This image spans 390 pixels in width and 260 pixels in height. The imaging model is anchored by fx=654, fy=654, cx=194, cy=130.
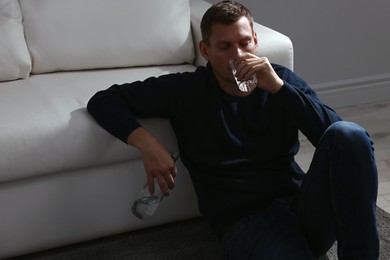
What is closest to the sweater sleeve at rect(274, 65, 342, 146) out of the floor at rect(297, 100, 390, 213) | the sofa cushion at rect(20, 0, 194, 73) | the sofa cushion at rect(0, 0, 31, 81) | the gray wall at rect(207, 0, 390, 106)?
the floor at rect(297, 100, 390, 213)

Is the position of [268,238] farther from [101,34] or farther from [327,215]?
[101,34]

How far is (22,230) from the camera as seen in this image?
5.97 ft

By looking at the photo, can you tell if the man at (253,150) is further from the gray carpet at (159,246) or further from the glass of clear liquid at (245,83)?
the gray carpet at (159,246)

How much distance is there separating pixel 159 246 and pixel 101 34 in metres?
0.76

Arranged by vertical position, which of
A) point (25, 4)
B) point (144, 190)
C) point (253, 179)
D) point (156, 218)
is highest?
point (25, 4)

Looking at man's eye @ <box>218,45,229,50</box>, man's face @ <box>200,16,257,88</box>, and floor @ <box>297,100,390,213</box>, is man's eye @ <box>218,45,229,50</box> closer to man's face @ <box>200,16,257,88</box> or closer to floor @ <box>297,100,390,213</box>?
man's face @ <box>200,16,257,88</box>

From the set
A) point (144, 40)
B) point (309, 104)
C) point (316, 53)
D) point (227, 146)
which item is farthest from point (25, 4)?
point (316, 53)

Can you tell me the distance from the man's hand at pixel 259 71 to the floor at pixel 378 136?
2.43ft

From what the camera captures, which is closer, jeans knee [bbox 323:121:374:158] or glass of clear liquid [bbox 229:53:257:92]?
jeans knee [bbox 323:121:374:158]

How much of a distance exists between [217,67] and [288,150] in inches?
11.1

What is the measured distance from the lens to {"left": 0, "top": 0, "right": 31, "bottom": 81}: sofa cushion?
2.11 meters

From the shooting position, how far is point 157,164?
160cm

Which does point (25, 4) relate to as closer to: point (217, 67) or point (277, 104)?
point (217, 67)

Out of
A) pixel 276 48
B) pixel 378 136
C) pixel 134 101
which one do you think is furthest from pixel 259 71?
pixel 378 136
